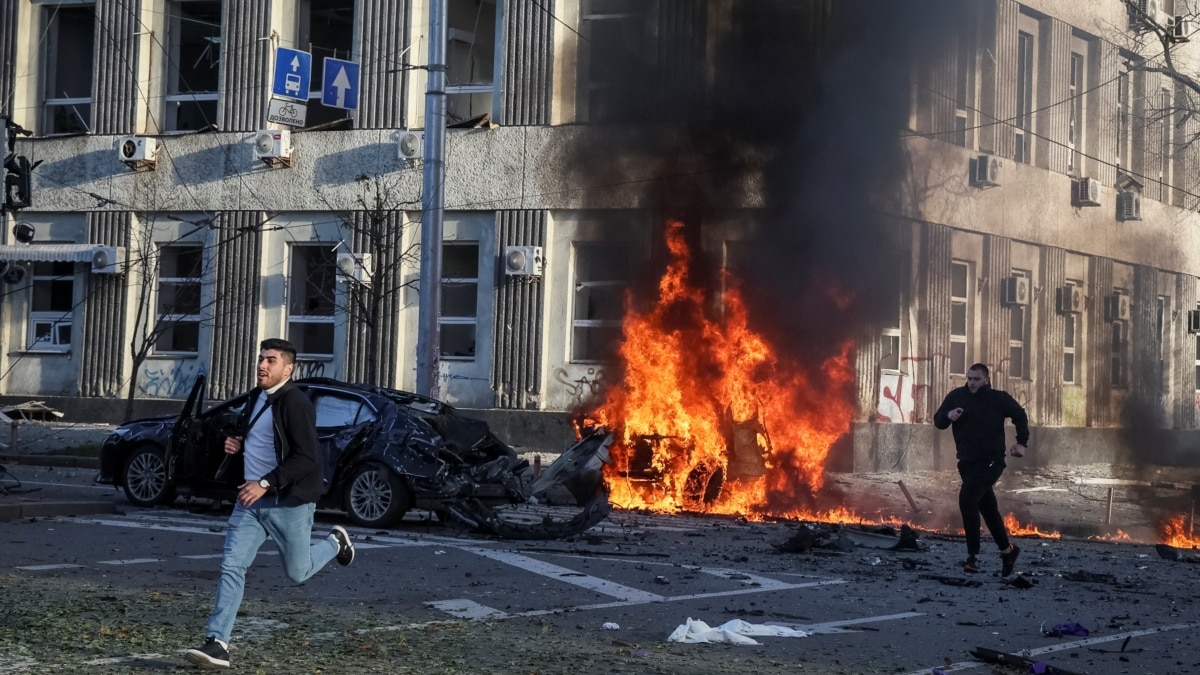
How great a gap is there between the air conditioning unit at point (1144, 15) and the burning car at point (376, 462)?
1926 centimetres

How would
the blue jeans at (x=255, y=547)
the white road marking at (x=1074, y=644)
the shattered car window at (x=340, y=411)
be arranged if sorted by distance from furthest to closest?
1. the shattered car window at (x=340, y=411)
2. the white road marking at (x=1074, y=644)
3. the blue jeans at (x=255, y=547)

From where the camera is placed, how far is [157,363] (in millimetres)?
28406

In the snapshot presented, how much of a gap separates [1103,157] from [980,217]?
5.30 m

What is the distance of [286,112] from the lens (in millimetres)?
25500

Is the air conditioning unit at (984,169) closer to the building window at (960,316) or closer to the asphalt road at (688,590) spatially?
the building window at (960,316)

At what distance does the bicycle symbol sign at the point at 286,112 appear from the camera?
25.2 metres

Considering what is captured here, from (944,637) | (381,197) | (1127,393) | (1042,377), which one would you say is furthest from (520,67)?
(944,637)

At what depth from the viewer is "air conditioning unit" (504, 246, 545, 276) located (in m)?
25.7

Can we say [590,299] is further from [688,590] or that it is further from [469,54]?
[688,590]

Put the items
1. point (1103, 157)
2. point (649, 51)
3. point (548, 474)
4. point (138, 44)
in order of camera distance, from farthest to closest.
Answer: point (1103, 157), point (138, 44), point (649, 51), point (548, 474)

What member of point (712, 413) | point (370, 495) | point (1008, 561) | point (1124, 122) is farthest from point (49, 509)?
point (1124, 122)

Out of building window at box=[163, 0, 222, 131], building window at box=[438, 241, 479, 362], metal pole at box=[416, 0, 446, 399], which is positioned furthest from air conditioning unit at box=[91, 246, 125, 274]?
metal pole at box=[416, 0, 446, 399]

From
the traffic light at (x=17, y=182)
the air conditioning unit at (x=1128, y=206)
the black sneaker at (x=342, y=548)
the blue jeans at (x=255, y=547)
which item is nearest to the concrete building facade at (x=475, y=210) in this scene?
the air conditioning unit at (x=1128, y=206)

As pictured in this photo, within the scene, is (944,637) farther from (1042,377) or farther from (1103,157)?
(1103,157)
